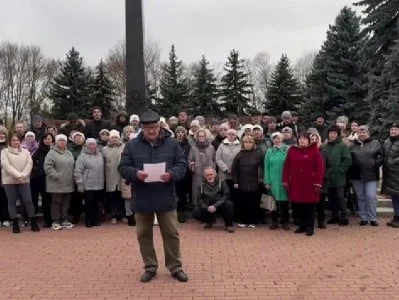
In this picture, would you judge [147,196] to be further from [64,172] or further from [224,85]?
[224,85]

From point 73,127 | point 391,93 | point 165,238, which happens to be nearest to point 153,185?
point 165,238

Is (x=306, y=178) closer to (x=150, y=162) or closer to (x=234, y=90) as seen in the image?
(x=150, y=162)

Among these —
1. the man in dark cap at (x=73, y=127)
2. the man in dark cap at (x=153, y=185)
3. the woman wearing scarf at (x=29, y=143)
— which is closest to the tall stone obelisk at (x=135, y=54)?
the man in dark cap at (x=73, y=127)

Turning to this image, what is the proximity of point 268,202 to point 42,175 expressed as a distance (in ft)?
14.1

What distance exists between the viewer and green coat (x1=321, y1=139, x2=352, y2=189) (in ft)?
31.4

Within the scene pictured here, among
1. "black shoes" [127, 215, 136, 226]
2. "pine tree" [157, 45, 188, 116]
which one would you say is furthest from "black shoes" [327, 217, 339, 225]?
"pine tree" [157, 45, 188, 116]

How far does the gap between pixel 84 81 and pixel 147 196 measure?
33.6m

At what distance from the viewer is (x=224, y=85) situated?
137ft

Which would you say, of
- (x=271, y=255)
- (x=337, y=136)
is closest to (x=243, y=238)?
(x=271, y=255)

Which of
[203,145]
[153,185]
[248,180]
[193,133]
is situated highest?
[193,133]

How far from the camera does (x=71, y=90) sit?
37938 millimetres

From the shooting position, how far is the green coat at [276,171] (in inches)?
371

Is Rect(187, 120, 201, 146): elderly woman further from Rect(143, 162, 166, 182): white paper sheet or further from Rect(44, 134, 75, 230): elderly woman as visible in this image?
Rect(143, 162, 166, 182): white paper sheet

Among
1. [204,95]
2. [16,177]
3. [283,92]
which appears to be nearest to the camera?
[16,177]
